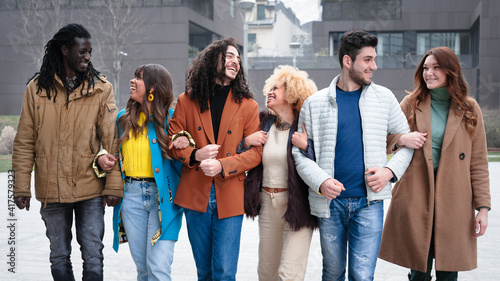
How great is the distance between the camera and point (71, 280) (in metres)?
3.81

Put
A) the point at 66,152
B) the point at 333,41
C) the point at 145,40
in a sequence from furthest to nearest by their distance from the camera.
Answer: the point at 333,41, the point at 145,40, the point at 66,152

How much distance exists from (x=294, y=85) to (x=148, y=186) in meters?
1.36

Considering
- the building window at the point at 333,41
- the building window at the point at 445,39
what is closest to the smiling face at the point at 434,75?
the building window at the point at 333,41

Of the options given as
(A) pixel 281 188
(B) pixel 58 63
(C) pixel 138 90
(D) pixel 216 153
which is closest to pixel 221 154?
(D) pixel 216 153

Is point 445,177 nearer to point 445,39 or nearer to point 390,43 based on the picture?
point 390,43

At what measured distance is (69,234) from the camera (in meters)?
3.80

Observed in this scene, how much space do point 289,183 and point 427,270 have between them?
4.55 feet

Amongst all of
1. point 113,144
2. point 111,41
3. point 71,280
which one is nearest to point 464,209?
point 113,144

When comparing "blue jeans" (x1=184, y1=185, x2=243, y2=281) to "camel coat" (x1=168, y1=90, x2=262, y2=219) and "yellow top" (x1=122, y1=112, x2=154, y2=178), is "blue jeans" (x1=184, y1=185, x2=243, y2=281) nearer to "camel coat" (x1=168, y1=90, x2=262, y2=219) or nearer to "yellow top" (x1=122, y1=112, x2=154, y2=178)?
"camel coat" (x1=168, y1=90, x2=262, y2=219)

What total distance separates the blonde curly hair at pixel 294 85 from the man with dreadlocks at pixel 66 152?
133 cm

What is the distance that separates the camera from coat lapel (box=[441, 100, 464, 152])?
3.75 m

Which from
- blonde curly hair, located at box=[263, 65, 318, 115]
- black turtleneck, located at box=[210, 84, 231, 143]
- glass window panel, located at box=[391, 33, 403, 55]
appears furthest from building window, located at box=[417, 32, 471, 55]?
black turtleneck, located at box=[210, 84, 231, 143]

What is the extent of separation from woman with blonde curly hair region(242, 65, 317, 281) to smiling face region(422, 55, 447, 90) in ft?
2.90

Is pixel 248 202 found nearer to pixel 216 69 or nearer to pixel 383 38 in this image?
pixel 216 69
